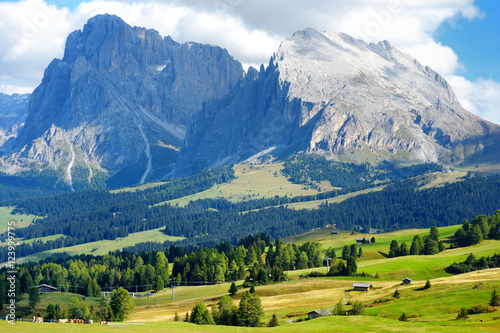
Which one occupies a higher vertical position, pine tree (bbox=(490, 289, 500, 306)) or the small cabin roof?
the small cabin roof

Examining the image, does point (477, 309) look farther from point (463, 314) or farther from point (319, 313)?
point (319, 313)

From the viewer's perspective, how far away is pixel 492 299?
115 m

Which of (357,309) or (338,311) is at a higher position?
(357,309)

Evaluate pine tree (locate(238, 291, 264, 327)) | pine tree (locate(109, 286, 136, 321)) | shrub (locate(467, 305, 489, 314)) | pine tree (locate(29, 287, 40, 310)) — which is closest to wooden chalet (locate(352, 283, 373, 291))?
pine tree (locate(238, 291, 264, 327))

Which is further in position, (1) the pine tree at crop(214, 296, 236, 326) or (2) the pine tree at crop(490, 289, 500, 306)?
(1) the pine tree at crop(214, 296, 236, 326)

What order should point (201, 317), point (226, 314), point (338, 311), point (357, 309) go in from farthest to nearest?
point (226, 314) → point (201, 317) → point (338, 311) → point (357, 309)

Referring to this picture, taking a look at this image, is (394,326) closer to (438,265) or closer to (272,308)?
(272,308)

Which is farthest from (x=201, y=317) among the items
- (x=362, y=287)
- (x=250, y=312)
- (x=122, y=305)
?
(x=362, y=287)

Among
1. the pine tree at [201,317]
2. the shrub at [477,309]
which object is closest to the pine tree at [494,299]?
the shrub at [477,309]

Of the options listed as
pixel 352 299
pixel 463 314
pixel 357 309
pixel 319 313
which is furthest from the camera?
pixel 352 299

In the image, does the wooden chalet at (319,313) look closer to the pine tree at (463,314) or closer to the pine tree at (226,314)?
the pine tree at (226,314)

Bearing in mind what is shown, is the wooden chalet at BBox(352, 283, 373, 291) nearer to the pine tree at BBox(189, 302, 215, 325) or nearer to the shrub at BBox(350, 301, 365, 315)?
the shrub at BBox(350, 301, 365, 315)

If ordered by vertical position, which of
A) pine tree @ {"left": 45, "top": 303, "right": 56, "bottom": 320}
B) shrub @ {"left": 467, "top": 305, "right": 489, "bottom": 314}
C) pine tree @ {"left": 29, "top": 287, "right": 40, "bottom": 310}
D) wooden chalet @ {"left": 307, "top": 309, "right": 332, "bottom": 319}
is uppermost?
pine tree @ {"left": 29, "top": 287, "right": 40, "bottom": 310}

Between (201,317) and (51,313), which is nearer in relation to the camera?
(201,317)
